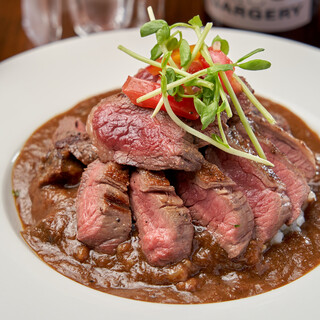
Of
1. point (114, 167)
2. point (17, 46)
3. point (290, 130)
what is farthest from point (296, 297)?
point (17, 46)

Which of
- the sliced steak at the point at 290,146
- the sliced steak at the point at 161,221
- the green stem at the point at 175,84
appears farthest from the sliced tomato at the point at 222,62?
the sliced steak at the point at 161,221

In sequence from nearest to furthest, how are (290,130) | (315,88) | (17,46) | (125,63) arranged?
(290,130) → (315,88) → (125,63) → (17,46)

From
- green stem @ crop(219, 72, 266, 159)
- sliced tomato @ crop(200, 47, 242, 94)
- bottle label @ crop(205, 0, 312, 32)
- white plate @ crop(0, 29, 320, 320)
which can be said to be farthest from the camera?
bottle label @ crop(205, 0, 312, 32)

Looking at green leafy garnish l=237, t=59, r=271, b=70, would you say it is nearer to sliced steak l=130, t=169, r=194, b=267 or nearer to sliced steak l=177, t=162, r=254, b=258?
sliced steak l=177, t=162, r=254, b=258

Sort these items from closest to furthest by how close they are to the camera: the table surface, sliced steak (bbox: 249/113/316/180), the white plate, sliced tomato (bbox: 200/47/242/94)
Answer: the white plate < sliced tomato (bbox: 200/47/242/94) < sliced steak (bbox: 249/113/316/180) < the table surface

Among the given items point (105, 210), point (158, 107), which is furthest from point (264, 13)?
point (105, 210)

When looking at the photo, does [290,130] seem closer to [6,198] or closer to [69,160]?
[69,160]

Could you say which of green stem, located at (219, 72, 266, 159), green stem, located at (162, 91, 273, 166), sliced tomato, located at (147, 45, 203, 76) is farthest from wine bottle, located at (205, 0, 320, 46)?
green stem, located at (162, 91, 273, 166)
